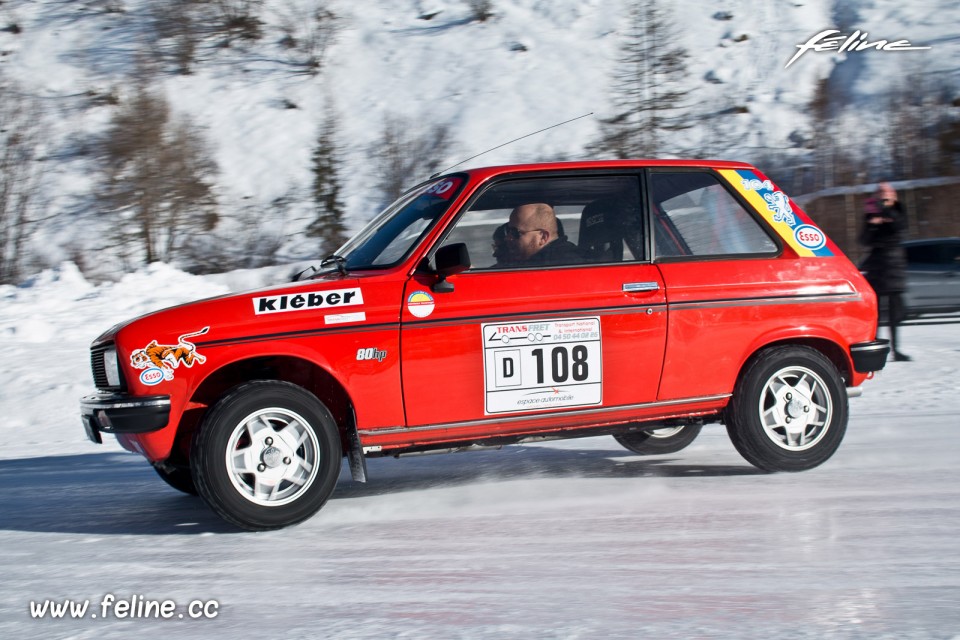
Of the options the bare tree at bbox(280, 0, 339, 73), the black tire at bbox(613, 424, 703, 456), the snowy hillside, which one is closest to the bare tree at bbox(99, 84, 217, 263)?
the snowy hillside

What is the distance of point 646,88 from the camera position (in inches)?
1119

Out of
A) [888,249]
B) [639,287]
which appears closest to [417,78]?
[888,249]

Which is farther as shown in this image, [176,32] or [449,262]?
[176,32]

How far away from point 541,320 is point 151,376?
191cm

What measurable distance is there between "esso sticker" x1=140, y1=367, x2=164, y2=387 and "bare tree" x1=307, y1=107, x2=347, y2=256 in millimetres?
17401

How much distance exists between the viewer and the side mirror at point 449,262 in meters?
4.77

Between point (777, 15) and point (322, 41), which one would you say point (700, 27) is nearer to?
point (777, 15)

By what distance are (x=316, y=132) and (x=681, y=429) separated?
21918mm

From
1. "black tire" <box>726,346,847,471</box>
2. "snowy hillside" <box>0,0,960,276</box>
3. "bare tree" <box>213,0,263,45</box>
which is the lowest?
"black tire" <box>726,346,847,471</box>

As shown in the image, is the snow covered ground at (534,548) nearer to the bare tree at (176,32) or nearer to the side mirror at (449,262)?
the side mirror at (449,262)

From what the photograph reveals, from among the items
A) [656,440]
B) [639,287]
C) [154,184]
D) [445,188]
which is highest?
[154,184]

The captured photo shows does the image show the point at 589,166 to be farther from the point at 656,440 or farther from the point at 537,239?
the point at 656,440

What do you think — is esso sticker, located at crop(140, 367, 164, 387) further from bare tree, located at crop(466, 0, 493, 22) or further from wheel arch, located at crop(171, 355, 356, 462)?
bare tree, located at crop(466, 0, 493, 22)

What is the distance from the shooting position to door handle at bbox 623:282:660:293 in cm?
520
